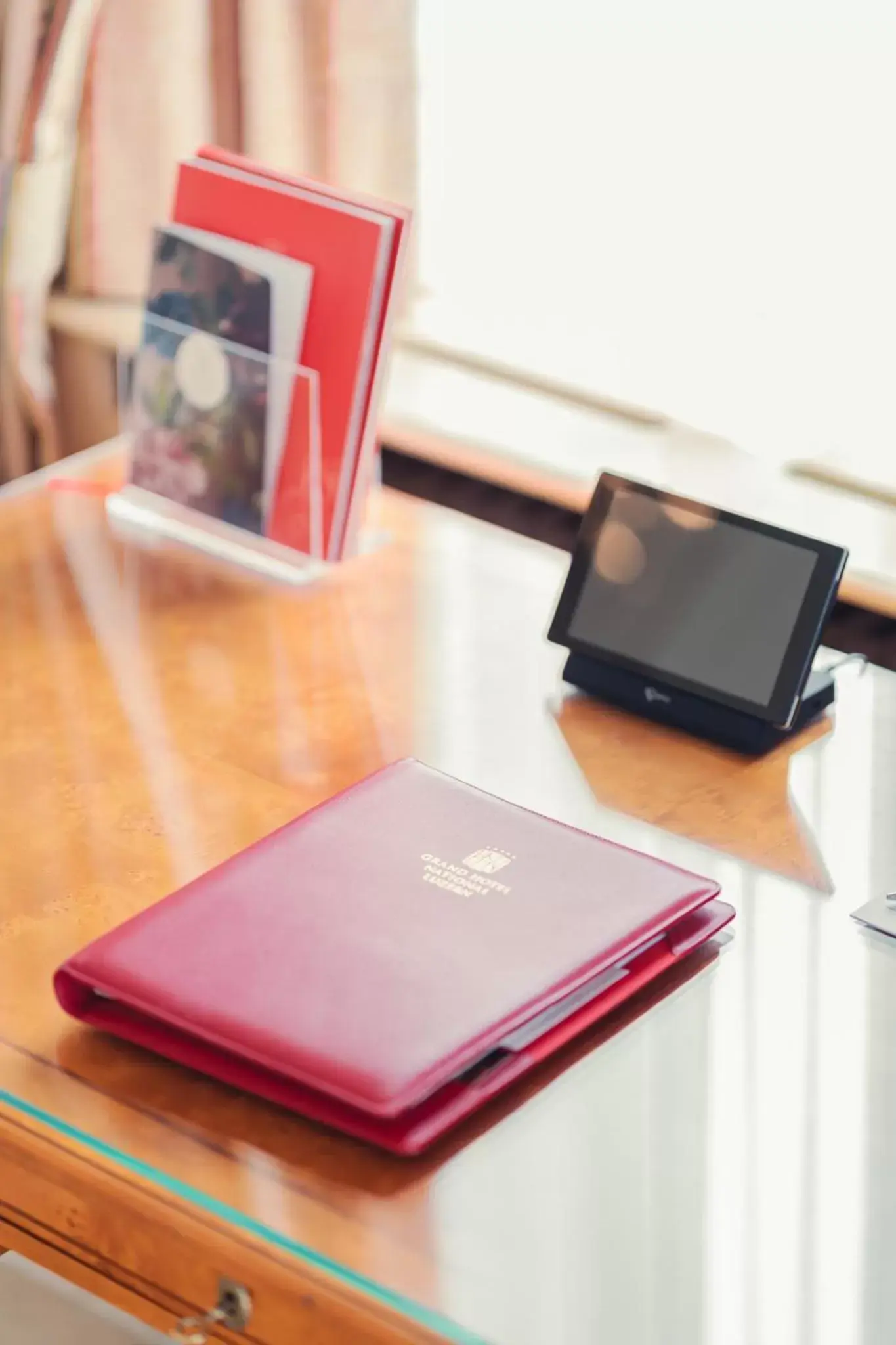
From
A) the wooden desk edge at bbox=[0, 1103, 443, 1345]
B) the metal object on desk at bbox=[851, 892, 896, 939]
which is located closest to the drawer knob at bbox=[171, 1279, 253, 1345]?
the wooden desk edge at bbox=[0, 1103, 443, 1345]

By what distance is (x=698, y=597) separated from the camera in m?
1.37

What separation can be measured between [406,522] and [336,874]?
1.88ft

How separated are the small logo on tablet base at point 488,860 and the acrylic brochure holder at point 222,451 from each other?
17.9 inches

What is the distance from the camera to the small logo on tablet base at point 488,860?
46.6 inches

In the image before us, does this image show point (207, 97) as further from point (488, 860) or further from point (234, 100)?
point (488, 860)

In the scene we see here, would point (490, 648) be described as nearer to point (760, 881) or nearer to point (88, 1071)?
point (760, 881)

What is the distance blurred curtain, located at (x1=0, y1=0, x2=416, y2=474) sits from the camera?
209cm

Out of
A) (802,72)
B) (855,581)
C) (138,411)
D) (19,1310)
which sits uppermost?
(802,72)

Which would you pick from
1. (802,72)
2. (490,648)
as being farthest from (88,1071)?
(802,72)

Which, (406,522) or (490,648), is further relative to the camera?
(406,522)

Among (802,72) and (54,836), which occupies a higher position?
(802,72)

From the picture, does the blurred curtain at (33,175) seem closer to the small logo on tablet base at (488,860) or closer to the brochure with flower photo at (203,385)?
the brochure with flower photo at (203,385)

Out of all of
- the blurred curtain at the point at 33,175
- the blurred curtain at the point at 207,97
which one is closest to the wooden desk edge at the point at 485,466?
the blurred curtain at the point at 207,97

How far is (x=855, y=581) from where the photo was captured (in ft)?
6.07
